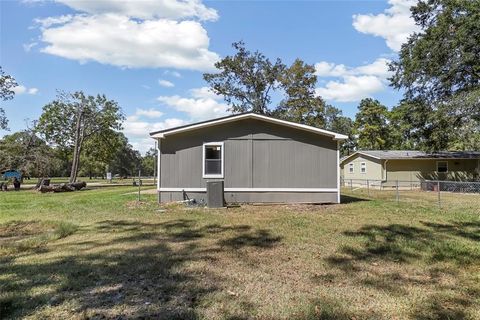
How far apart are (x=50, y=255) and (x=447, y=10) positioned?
2332 centimetres

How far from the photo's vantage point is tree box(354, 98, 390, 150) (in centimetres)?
4562

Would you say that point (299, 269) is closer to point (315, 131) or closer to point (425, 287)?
point (425, 287)

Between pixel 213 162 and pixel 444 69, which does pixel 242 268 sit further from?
pixel 444 69

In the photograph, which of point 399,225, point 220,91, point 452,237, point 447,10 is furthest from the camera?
point 220,91

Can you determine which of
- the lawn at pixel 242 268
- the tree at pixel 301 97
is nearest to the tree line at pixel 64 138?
the tree at pixel 301 97

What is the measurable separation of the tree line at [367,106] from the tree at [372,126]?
0.39 feet

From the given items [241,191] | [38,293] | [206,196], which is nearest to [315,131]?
[241,191]

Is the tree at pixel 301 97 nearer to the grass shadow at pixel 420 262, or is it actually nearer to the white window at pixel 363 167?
the white window at pixel 363 167

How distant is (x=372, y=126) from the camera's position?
1784 inches

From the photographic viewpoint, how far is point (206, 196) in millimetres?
13375

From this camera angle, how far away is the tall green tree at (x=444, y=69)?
20.0m

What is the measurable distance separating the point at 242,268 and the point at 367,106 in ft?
147

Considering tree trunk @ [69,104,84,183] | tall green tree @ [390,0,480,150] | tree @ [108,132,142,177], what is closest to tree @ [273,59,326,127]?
tall green tree @ [390,0,480,150]

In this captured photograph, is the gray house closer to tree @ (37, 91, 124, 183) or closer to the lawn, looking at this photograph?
the lawn
